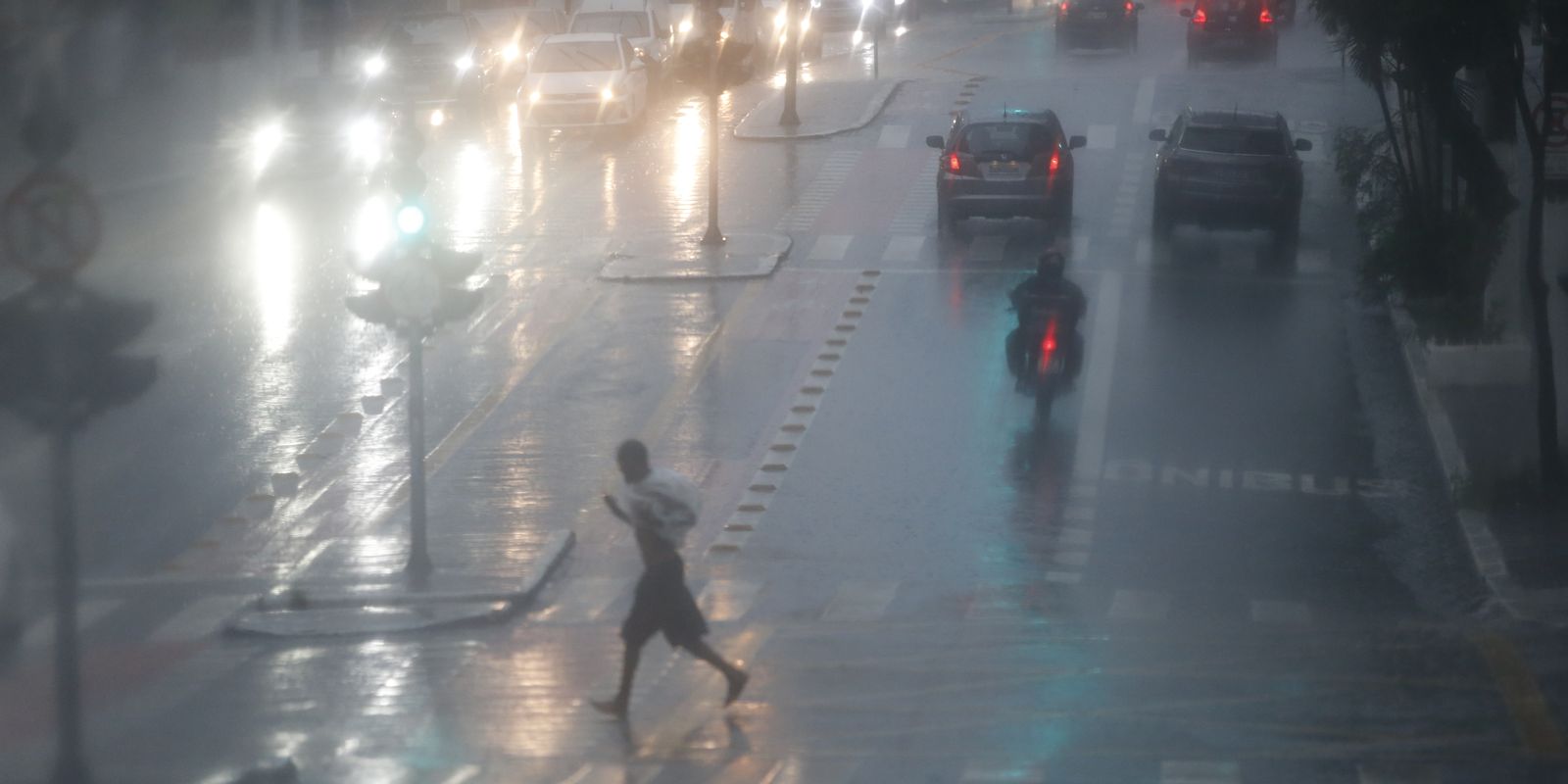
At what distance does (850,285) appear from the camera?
79.7 feet

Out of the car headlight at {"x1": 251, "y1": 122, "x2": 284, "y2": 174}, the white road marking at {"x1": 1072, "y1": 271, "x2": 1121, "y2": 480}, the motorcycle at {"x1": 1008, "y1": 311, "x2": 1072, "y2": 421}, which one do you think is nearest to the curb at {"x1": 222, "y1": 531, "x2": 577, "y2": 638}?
the white road marking at {"x1": 1072, "y1": 271, "x2": 1121, "y2": 480}

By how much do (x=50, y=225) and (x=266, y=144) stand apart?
26.6 metres

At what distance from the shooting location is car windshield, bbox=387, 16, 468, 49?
131ft

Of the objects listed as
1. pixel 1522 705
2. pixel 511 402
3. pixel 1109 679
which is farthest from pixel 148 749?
pixel 511 402

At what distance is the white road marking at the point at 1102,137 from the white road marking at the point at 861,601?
19623mm

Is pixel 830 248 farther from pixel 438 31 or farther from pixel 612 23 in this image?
pixel 438 31

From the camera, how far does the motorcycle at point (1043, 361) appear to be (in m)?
18.8

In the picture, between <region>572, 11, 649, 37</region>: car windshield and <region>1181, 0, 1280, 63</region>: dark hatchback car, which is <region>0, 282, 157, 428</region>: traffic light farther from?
<region>1181, 0, 1280, 63</region>: dark hatchback car

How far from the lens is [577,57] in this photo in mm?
36156

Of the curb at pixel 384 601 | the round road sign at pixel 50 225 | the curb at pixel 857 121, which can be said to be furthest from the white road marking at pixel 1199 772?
the curb at pixel 857 121

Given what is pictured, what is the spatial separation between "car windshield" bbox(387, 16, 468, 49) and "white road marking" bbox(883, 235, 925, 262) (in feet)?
52.4

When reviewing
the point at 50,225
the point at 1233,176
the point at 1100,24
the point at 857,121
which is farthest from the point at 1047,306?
the point at 1100,24

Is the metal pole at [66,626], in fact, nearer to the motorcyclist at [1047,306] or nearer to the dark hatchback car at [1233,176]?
the motorcyclist at [1047,306]

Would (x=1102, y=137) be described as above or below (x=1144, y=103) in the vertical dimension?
below
